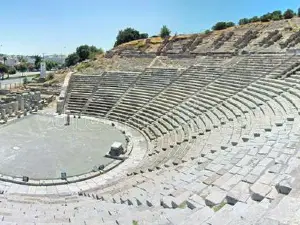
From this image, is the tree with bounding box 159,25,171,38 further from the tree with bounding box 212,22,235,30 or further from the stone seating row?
the stone seating row

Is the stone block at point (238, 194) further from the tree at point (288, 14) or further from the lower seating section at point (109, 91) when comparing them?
the tree at point (288, 14)

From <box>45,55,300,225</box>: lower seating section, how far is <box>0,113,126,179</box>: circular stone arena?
7.60ft

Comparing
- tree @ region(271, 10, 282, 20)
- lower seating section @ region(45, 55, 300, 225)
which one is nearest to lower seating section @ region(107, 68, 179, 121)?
lower seating section @ region(45, 55, 300, 225)

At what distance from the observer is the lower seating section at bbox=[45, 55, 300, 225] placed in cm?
638

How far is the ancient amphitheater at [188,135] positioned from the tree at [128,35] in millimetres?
13251

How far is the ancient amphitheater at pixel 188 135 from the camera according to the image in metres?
6.75

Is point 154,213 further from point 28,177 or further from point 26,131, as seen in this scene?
point 26,131

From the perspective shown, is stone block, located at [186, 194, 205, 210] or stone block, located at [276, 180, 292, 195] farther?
stone block, located at [186, 194, 205, 210]

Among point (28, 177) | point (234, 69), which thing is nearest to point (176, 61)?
point (234, 69)

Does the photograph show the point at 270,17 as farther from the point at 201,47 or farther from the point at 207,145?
the point at 207,145

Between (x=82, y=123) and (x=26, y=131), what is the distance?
4192 mm

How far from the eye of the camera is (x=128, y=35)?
184ft

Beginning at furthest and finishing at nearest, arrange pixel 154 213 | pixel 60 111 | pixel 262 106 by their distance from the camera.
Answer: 1. pixel 60 111
2. pixel 262 106
3. pixel 154 213

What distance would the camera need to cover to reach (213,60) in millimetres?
30000
